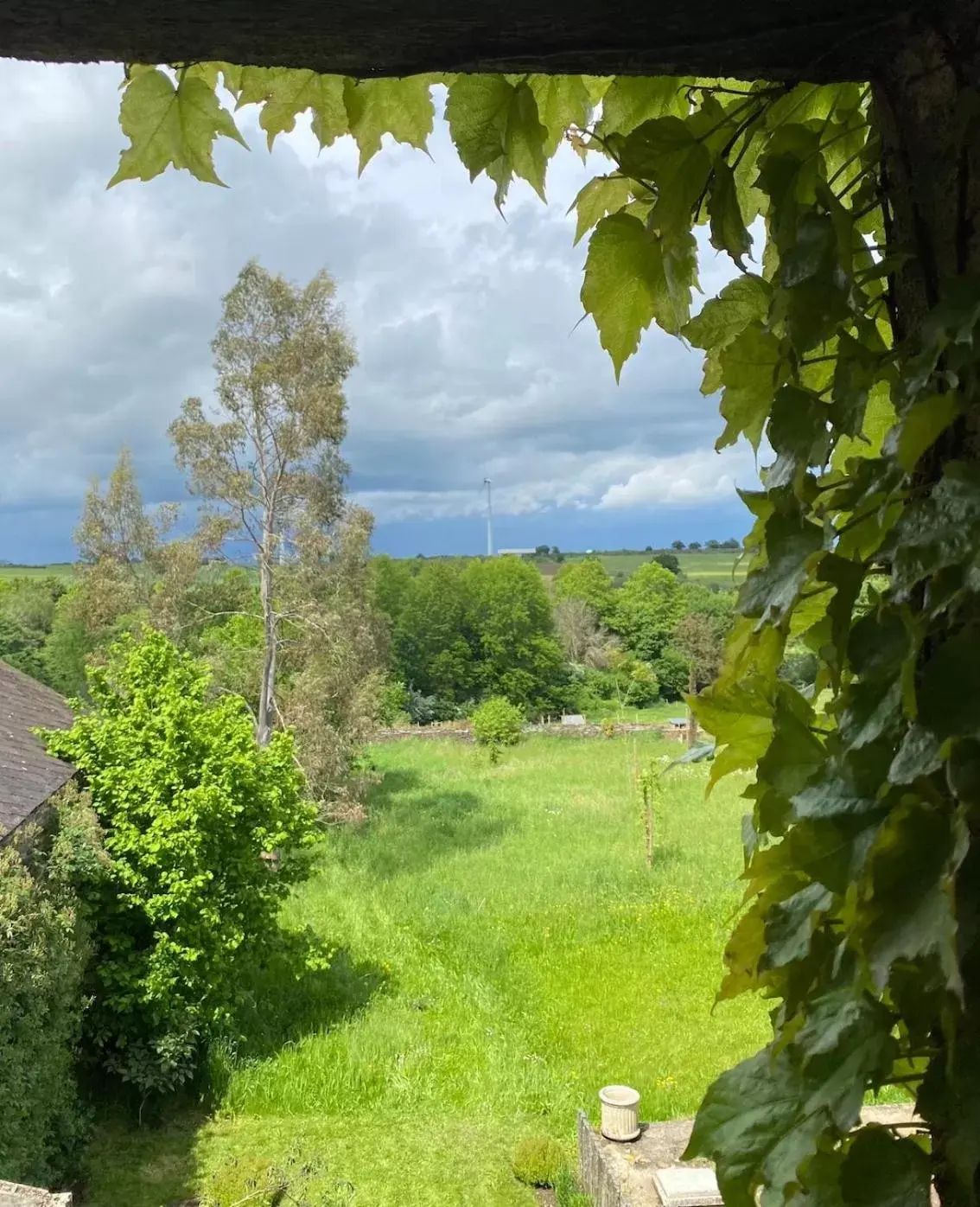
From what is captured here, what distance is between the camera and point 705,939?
7973 millimetres

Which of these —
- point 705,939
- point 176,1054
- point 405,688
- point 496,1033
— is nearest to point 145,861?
point 176,1054

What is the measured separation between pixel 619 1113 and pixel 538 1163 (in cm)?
106

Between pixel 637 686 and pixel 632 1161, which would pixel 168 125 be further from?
pixel 637 686

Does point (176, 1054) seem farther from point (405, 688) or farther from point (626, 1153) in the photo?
point (405, 688)

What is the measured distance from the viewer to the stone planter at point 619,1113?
4.08 m

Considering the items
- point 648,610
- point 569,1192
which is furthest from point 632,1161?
point 648,610

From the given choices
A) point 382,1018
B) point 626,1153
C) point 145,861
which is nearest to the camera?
point 626,1153

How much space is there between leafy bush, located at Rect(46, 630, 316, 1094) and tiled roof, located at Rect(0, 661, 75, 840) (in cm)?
21

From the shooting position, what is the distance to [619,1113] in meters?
4.13

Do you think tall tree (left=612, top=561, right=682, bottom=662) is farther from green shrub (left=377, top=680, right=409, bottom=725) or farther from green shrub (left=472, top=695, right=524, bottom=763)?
green shrub (left=472, top=695, right=524, bottom=763)

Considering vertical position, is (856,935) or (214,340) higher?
(214,340)

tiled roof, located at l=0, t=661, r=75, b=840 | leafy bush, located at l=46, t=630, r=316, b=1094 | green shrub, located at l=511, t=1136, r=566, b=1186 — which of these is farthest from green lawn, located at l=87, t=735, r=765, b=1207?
tiled roof, located at l=0, t=661, r=75, b=840

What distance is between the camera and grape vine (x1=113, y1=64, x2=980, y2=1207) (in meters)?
0.29

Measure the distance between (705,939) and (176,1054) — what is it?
4.50 meters
